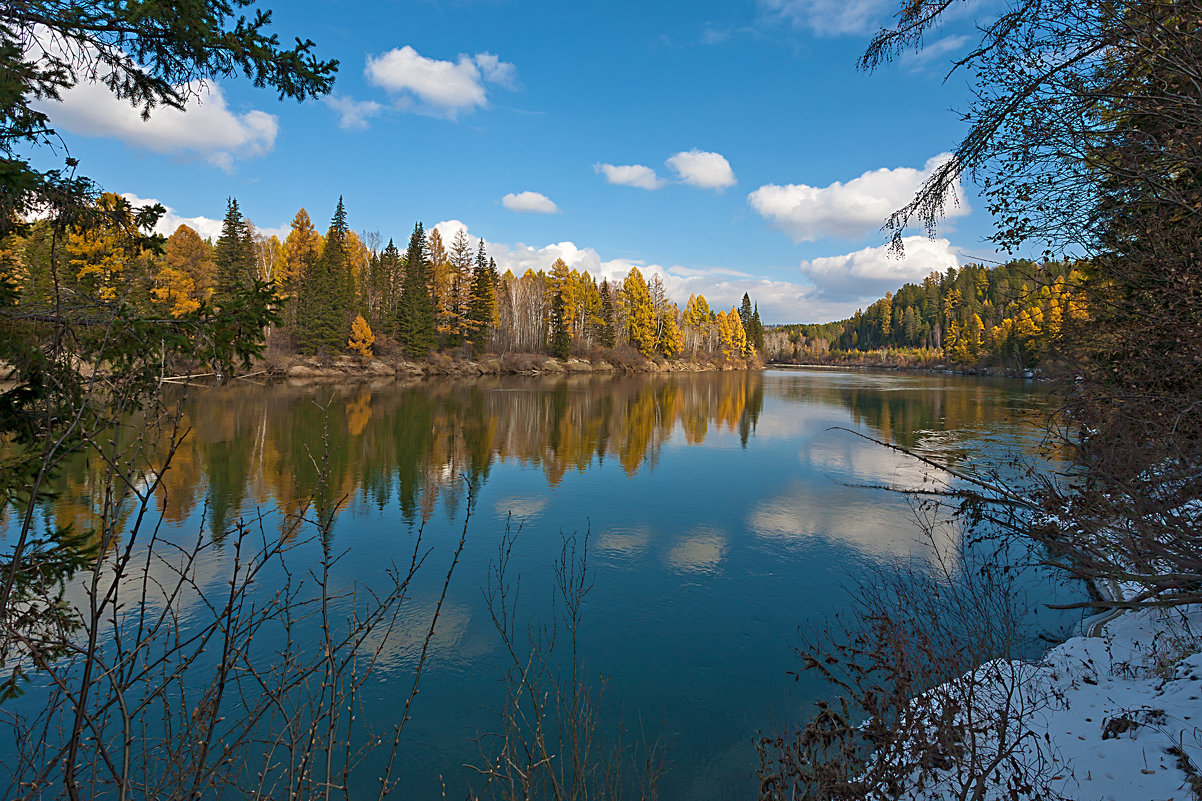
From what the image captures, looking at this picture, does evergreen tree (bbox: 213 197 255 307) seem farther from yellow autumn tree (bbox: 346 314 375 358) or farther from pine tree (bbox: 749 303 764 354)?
pine tree (bbox: 749 303 764 354)

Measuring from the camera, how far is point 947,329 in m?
99.6

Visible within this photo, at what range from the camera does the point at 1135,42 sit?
326cm

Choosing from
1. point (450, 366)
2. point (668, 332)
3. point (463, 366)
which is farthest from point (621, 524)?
point (668, 332)

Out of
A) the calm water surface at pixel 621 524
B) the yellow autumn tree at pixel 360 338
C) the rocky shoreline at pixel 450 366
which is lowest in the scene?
the calm water surface at pixel 621 524

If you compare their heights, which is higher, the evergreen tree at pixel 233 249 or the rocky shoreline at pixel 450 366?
the evergreen tree at pixel 233 249

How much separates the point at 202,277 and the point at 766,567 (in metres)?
43.7

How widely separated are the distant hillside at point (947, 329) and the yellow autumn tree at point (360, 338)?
1518 inches

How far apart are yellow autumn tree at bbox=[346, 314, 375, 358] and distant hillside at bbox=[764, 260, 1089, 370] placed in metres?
38.6

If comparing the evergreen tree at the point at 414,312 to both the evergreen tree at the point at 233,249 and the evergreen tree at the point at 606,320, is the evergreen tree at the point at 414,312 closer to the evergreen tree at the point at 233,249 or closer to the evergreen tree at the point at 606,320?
the evergreen tree at the point at 233,249

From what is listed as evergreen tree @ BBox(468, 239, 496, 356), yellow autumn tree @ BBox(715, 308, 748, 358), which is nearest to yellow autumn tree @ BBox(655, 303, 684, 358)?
yellow autumn tree @ BBox(715, 308, 748, 358)

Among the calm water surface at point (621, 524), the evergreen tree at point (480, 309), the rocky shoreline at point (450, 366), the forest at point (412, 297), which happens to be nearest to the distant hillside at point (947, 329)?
the calm water surface at point (621, 524)

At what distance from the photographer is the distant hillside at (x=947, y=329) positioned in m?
4.64

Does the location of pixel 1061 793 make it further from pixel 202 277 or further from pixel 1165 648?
pixel 202 277

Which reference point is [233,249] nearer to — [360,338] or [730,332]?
[360,338]
